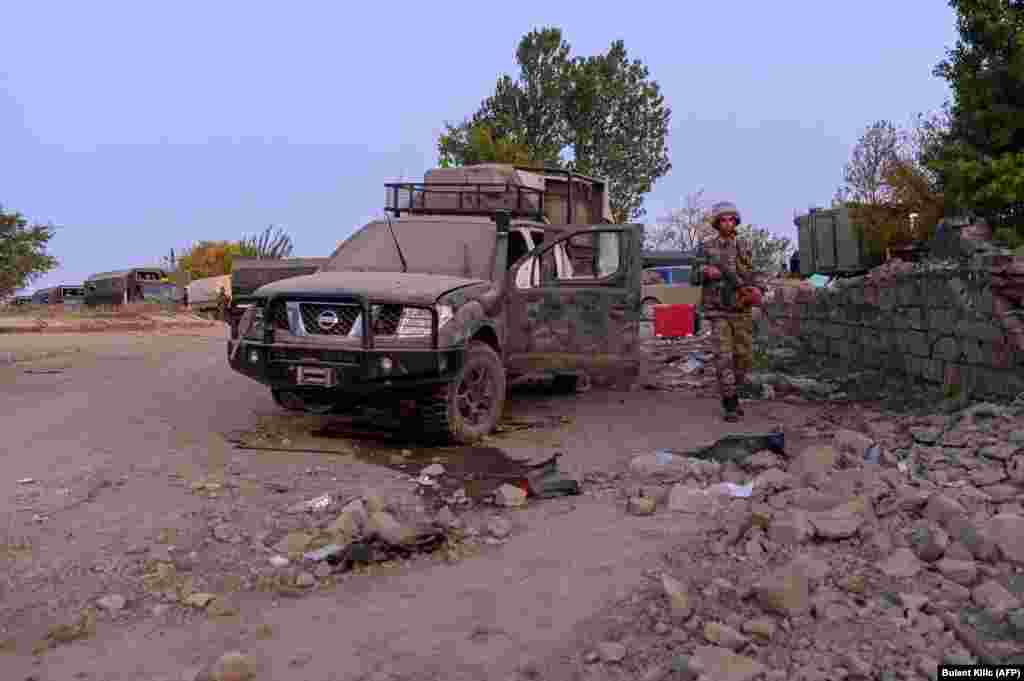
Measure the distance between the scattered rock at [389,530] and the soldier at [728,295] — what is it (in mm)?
3854

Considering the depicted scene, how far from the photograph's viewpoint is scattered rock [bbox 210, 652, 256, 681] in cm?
292

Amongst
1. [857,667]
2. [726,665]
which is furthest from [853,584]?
[726,665]

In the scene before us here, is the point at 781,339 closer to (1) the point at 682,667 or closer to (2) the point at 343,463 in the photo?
(2) the point at 343,463

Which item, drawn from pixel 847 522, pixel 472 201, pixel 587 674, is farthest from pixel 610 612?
pixel 472 201

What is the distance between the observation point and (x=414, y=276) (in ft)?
22.3

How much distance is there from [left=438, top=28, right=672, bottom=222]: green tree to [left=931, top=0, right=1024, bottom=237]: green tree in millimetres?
17598

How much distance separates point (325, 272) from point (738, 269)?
11.5 feet

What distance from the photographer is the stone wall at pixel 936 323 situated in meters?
6.61

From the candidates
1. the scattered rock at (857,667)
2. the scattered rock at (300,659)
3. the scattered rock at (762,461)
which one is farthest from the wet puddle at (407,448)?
the scattered rock at (857,667)

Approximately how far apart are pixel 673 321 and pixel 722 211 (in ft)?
28.6

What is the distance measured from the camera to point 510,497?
5012 mm

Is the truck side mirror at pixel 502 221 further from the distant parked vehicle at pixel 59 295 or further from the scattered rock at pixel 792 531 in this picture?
the distant parked vehicle at pixel 59 295

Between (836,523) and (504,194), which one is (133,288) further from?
(836,523)

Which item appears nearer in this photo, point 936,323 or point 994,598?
point 994,598
